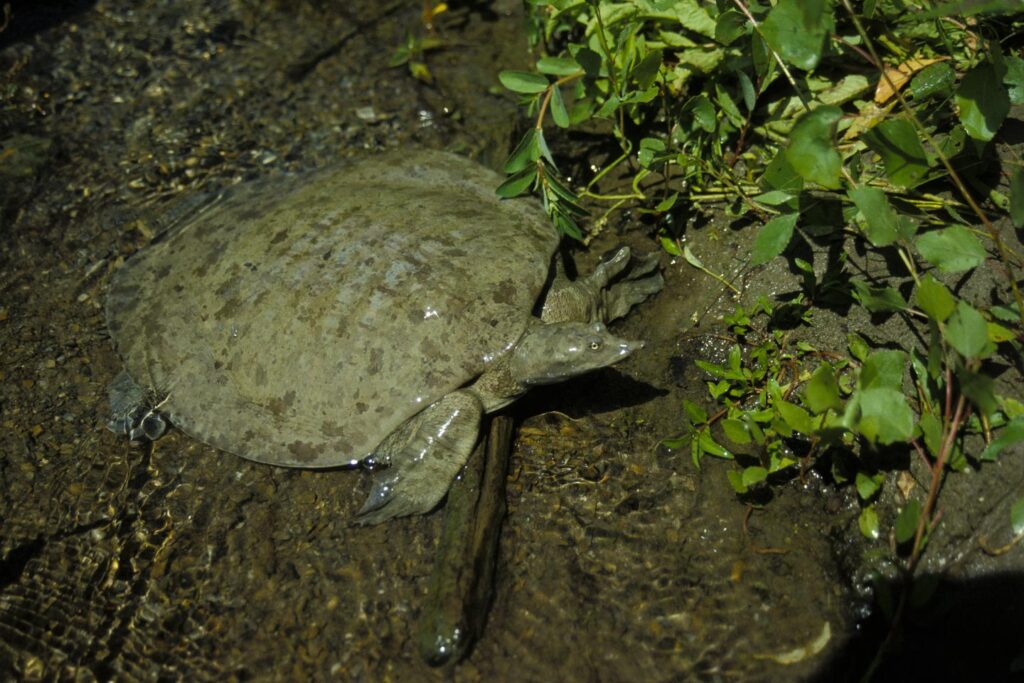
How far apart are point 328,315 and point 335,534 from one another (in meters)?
0.66

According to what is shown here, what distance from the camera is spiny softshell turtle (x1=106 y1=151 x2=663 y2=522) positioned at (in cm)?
239

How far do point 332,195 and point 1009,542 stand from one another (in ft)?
7.55

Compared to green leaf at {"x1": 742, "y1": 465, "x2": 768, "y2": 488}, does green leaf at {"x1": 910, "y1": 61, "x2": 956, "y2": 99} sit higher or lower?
higher

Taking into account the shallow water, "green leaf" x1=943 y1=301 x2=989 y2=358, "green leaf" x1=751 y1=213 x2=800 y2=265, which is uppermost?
"green leaf" x1=943 y1=301 x2=989 y2=358

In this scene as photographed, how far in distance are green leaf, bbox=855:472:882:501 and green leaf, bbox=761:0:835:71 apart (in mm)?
1102

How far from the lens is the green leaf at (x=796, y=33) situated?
1.99 m

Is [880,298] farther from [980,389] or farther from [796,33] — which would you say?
[796,33]

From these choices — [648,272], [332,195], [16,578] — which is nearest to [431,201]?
[332,195]

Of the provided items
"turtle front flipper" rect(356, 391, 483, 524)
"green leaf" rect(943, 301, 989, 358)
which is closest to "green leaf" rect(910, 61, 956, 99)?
"green leaf" rect(943, 301, 989, 358)

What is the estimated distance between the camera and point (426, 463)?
7.76ft

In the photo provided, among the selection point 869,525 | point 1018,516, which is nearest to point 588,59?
point 869,525

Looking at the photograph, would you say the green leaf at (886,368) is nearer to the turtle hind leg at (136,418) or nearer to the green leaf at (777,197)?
the green leaf at (777,197)

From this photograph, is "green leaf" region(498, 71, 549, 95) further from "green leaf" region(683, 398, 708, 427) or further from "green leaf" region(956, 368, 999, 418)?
"green leaf" region(956, 368, 999, 418)

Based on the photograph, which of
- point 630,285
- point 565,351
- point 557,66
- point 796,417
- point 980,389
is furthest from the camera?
point 630,285
